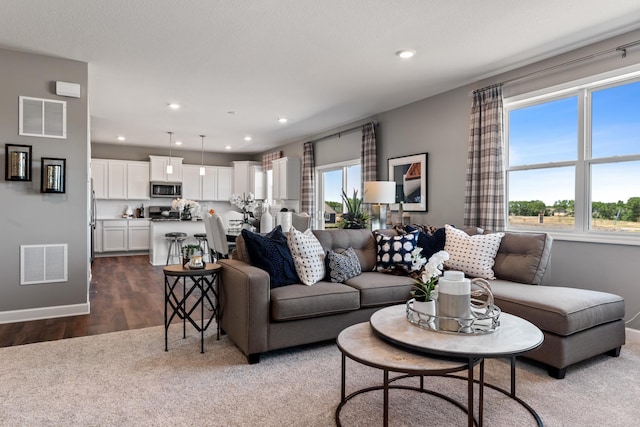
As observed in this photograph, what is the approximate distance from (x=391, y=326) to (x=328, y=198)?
5.66m

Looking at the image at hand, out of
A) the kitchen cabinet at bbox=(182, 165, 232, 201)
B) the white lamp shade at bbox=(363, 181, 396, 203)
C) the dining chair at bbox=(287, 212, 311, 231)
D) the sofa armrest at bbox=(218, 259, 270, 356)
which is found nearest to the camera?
the sofa armrest at bbox=(218, 259, 270, 356)

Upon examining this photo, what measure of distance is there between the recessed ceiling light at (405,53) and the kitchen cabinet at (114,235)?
724 cm

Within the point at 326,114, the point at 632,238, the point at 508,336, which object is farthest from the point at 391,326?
the point at 326,114

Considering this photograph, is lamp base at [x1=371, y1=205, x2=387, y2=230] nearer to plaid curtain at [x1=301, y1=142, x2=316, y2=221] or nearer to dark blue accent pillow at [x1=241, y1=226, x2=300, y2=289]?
dark blue accent pillow at [x1=241, y1=226, x2=300, y2=289]

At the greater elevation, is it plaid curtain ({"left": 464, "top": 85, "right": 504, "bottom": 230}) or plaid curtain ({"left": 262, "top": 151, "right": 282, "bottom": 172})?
plaid curtain ({"left": 262, "top": 151, "right": 282, "bottom": 172})

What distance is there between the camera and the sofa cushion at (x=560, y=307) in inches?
97.0

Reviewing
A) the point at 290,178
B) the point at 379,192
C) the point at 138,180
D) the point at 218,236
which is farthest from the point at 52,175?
the point at 138,180

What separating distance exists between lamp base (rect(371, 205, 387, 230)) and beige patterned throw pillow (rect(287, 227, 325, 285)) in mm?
2022

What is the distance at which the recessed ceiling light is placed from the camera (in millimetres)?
3635

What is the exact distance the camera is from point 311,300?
282cm

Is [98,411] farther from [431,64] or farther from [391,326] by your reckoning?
[431,64]

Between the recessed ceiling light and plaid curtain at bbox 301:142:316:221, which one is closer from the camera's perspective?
the recessed ceiling light

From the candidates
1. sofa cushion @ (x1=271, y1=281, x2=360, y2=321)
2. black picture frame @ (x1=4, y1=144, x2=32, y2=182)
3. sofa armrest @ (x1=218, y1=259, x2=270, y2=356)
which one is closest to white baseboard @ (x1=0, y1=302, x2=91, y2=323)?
black picture frame @ (x1=4, y1=144, x2=32, y2=182)

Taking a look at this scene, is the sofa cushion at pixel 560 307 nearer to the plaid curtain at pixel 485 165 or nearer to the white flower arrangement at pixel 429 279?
the white flower arrangement at pixel 429 279
